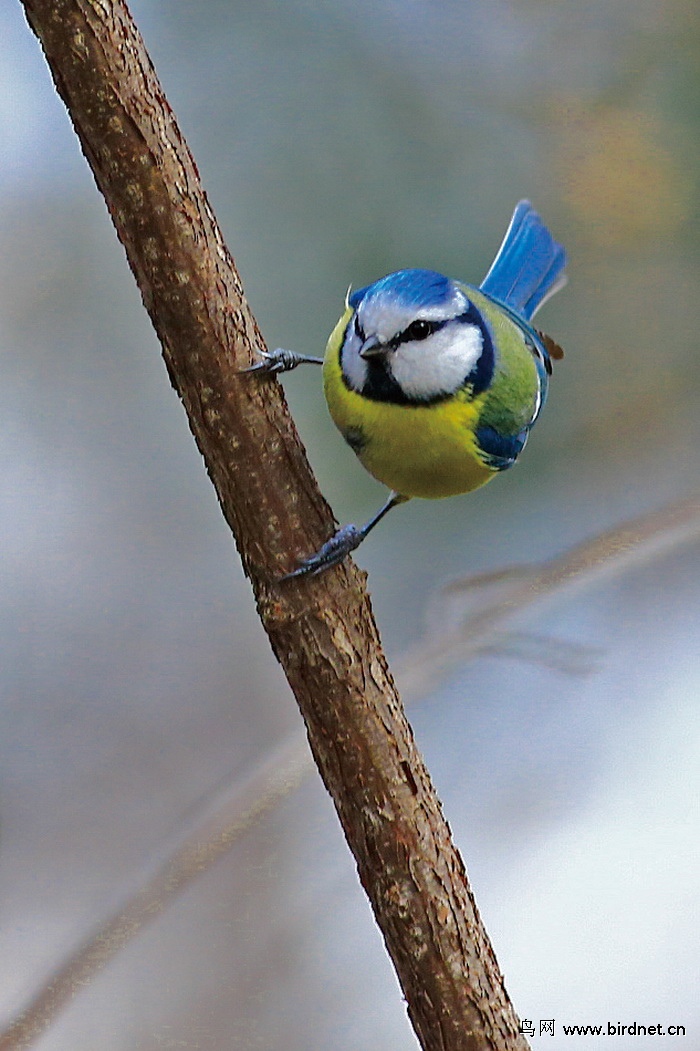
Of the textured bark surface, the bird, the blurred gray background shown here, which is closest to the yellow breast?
the bird

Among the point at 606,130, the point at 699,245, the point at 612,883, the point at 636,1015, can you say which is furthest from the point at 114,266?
the point at 636,1015

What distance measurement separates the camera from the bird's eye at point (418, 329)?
85 centimetres

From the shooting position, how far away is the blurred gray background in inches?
50.4

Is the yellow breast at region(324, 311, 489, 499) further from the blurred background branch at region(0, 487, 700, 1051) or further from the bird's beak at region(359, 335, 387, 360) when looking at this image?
the blurred background branch at region(0, 487, 700, 1051)

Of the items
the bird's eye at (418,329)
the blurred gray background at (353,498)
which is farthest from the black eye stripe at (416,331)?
the blurred gray background at (353,498)

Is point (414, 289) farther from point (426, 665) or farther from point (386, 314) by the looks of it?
point (426, 665)

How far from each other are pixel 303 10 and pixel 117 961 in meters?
1.19

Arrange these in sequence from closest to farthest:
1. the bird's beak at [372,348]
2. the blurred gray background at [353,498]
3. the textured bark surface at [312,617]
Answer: the textured bark surface at [312,617] → the bird's beak at [372,348] → the blurred gray background at [353,498]

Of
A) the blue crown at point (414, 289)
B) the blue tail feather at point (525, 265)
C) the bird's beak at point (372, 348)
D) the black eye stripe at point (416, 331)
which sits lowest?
the bird's beak at point (372, 348)

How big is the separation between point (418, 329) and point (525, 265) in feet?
0.87

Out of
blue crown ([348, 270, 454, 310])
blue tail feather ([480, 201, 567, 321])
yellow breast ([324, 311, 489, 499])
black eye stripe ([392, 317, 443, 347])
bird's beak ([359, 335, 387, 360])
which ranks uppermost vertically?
blue tail feather ([480, 201, 567, 321])

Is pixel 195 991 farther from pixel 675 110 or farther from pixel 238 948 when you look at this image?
pixel 675 110

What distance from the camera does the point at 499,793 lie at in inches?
54.2

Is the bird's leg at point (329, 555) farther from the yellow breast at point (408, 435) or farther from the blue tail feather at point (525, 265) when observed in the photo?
the blue tail feather at point (525, 265)
